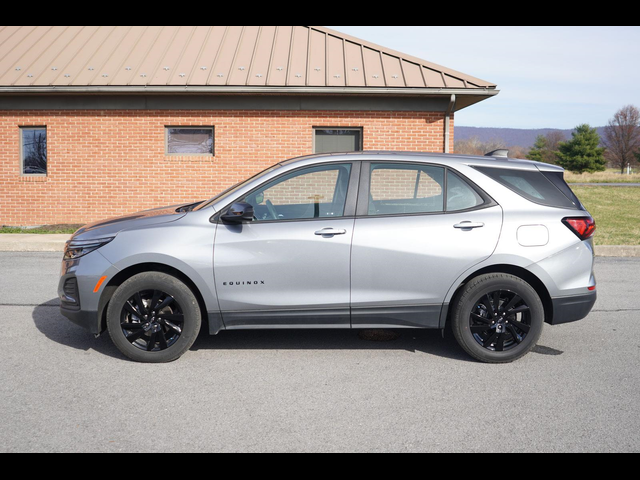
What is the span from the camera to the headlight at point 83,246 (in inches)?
197

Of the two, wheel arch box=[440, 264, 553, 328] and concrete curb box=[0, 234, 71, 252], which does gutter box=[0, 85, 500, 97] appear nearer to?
concrete curb box=[0, 234, 71, 252]

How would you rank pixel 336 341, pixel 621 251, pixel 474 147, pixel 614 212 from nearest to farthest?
pixel 336 341 < pixel 621 251 < pixel 614 212 < pixel 474 147

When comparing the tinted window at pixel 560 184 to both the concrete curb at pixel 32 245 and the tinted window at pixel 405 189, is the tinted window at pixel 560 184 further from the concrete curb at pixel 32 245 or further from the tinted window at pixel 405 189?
the concrete curb at pixel 32 245

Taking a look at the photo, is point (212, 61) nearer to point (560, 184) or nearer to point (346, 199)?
point (346, 199)

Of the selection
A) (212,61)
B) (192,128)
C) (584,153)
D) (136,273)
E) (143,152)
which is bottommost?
(136,273)

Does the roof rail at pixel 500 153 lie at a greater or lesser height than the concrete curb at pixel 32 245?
greater

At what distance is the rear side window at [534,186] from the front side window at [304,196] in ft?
3.95

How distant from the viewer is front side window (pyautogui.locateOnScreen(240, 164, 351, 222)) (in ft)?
16.6

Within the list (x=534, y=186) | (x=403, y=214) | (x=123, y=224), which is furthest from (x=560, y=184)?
(x=123, y=224)

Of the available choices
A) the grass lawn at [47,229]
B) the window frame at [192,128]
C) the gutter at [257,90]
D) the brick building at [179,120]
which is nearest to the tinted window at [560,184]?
the gutter at [257,90]

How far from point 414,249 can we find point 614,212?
54.9 ft

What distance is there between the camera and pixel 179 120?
1383 cm

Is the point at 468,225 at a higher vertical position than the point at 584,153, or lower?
lower
